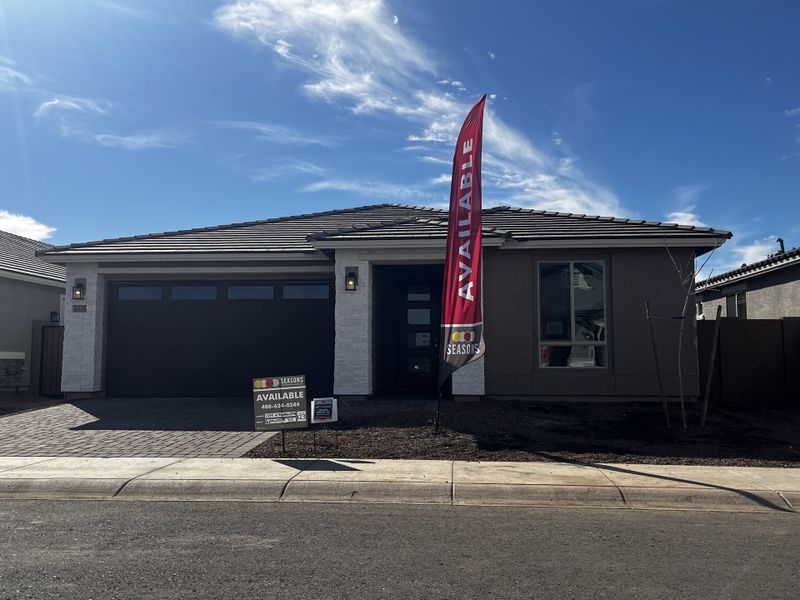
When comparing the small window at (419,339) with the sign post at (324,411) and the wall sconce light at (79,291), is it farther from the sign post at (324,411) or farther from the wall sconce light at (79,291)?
the wall sconce light at (79,291)

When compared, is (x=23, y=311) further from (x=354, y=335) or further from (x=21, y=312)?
(x=354, y=335)

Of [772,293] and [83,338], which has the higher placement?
[772,293]

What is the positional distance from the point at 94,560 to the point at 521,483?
13.4 feet

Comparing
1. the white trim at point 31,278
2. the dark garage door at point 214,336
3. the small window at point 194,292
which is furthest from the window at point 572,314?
the white trim at point 31,278

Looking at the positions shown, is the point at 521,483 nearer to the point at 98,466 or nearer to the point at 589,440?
the point at 589,440

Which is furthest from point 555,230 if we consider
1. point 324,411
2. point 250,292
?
point 250,292

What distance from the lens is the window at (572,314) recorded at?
12.3 m

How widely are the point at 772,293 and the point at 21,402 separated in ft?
60.6

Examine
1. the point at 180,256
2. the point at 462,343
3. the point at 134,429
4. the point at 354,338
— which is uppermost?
the point at 180,256

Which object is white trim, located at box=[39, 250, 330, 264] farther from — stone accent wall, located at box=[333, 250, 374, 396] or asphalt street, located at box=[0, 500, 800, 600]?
asphalt street, located at box=[0, 500, 800, 600]

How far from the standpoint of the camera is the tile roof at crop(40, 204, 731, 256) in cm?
1212

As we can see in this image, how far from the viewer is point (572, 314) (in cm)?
1228

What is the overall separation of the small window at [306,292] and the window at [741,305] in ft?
40.0

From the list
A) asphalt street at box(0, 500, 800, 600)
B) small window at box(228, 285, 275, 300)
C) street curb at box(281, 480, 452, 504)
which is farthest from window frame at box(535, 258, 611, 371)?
asphalt street at box(0, 500, 800, 600)
